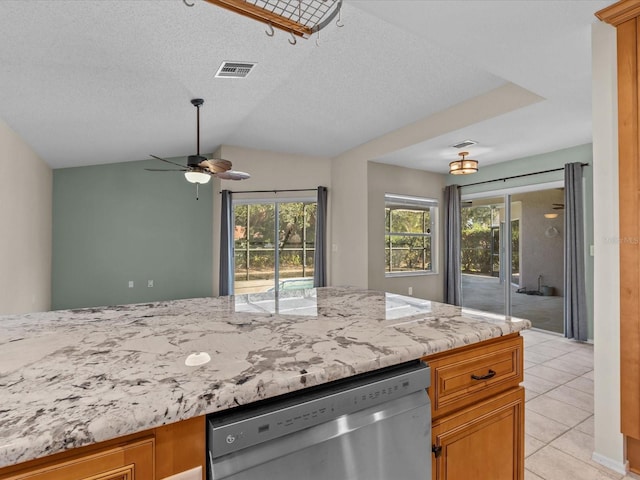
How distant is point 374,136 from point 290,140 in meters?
1.22

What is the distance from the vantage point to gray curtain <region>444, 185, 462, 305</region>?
5859 mm

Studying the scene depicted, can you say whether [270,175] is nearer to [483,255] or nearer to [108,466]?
[483,255]

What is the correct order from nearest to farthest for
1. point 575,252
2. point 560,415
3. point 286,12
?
point 286,12 < point 560,415 < point 575,252

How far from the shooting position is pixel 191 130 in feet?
14.9

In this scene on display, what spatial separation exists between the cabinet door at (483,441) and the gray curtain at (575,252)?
3.73 m

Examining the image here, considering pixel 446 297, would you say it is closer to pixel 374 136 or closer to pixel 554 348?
pixel 554 348

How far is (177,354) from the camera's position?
100cm

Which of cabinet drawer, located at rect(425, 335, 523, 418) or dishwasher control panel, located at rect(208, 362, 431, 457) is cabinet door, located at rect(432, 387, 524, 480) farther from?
dishwasher control panel, located at rect(208, 362, 431, 457)

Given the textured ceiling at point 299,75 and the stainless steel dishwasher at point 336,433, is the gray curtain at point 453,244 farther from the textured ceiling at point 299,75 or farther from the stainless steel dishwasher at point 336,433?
the stainless steel dishwasher at point 336,433

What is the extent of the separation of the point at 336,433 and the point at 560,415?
2435mm

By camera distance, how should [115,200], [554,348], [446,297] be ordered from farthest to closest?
[446,297], [115,200], [554,348]

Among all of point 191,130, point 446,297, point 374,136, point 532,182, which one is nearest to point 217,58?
point 191,130

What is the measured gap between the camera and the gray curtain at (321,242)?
18.7ft

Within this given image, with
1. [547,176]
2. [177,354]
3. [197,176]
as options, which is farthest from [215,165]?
[547,176]
